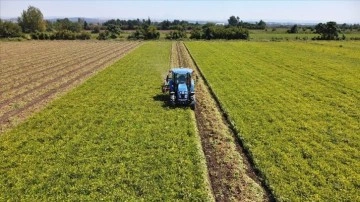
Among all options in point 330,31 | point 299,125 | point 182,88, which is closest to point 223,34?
point 330,31

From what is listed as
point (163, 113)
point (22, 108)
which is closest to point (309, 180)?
point (163, 113)

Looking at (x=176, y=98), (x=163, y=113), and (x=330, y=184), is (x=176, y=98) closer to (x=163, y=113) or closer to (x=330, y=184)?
(x=163, y=113)

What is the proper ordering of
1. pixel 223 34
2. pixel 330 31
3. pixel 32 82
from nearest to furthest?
pixel 32 82 → pixel 330 31 → pixel 223 34

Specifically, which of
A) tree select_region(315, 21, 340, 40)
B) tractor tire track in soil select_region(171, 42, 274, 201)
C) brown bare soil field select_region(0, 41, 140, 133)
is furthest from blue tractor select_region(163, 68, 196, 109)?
tree select_region(315, 21, 340, 40)

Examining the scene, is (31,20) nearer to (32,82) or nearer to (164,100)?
(32,82)

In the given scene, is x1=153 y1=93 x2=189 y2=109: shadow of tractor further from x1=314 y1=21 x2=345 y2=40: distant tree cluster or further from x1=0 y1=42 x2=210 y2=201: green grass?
x1=314 y1=21 x2=345 y2=40: distant tree cluster

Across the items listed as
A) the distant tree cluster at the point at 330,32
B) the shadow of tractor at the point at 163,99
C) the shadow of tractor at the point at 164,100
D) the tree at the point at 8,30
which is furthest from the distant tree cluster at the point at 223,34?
the shadow of tractor at the point at 164,100

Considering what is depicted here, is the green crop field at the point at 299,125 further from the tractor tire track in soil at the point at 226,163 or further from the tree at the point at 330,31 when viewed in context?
the tree at the point at 330,31

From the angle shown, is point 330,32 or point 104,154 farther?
point 330,32
